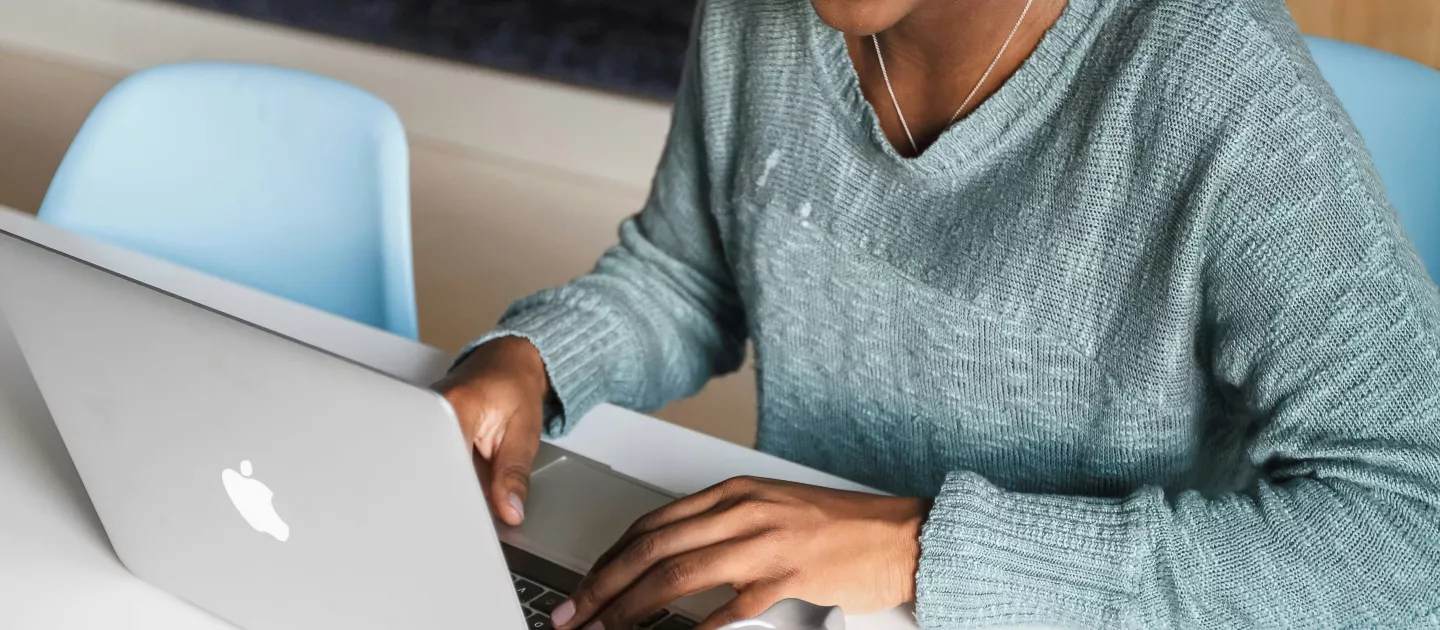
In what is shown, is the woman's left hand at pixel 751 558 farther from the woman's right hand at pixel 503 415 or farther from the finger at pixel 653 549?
the woman's right hand at pixel 503 415

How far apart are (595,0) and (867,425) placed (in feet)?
7.34

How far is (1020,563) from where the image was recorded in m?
0.84

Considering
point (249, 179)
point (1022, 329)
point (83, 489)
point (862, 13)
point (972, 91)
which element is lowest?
point (249, 179)

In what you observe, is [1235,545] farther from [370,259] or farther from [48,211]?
[48,211]

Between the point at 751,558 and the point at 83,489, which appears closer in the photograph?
the point at 751,558

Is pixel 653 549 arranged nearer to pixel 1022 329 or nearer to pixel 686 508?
pixel 686 508

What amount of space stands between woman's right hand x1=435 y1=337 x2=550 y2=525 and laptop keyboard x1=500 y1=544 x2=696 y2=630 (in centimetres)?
5

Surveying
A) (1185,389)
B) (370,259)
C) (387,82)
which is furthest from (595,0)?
(1185,389)

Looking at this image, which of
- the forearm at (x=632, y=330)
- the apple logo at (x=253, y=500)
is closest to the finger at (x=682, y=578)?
the apple logo at (x=253, y=500)

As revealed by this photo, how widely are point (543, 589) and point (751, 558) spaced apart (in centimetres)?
15

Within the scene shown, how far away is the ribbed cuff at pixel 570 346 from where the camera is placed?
111 cm

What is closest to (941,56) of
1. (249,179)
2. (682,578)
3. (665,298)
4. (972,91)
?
(972,91)

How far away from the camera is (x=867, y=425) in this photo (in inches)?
45.5

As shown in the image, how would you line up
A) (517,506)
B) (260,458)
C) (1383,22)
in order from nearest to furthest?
(260,458), (517,506), (1383,22)
